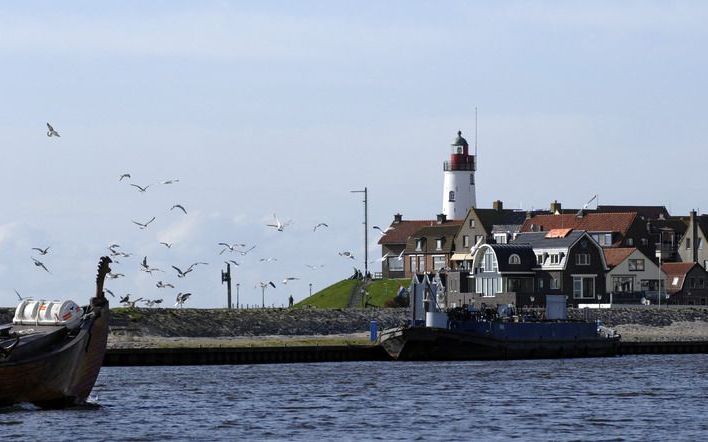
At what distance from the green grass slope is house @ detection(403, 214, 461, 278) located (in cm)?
829

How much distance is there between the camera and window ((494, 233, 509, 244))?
17211 cm

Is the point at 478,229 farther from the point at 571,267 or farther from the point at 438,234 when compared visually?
the point at 571,267

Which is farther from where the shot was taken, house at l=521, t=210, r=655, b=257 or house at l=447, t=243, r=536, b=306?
house at l=521, t=210, r=655, b=257

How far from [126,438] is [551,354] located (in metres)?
59.6

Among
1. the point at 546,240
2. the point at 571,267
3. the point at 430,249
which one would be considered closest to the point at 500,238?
the point at 430,249

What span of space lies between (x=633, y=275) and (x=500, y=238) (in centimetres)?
1765

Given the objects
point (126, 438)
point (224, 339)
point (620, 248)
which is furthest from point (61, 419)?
point (620, 248)

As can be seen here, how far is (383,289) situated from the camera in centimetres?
17612

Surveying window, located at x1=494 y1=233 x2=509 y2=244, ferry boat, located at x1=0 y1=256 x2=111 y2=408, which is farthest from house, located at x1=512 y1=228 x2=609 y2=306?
ferry boat, located at x1=0 y1=256 x2=111 y2=408

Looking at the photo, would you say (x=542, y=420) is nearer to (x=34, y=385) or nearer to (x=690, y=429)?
(x=690, y=429)

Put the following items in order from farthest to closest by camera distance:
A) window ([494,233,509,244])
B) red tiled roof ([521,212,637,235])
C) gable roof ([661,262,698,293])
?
window ([494,233,509,244]) < red tiled roof ([521,212,637,235]) < gable roof ([661,262,698,293])

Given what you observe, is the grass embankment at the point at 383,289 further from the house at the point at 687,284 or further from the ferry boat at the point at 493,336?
the ferry boat at the point at 493,336

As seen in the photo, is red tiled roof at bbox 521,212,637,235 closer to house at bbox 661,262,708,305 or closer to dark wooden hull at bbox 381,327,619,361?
house at bbox 661,262,708,305

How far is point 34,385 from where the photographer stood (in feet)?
214
